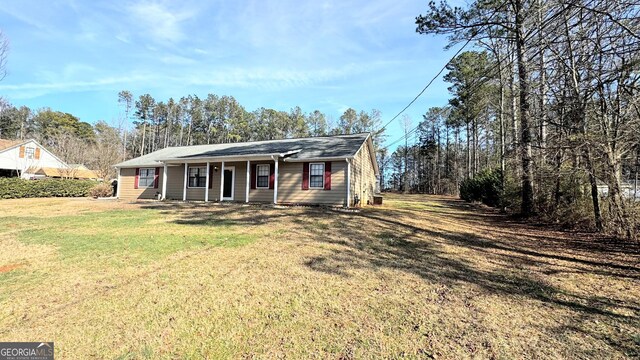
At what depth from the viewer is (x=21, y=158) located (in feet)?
100

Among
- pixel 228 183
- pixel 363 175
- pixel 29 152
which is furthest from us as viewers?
pixel 29 152

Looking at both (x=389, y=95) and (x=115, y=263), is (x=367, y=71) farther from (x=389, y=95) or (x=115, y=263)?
(x=115, y=263)

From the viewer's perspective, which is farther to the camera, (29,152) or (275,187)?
(29,152)

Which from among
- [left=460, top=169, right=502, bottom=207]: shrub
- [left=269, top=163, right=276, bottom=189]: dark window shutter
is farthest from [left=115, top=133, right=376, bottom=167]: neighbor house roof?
[left=460, top=169, right=502, bottom=207]: shrub

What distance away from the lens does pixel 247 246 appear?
20.5ft

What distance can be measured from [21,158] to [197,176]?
2853 centimetres

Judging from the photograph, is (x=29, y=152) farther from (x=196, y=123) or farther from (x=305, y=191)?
(x=305, y=191)

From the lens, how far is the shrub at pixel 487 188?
16.9 metres

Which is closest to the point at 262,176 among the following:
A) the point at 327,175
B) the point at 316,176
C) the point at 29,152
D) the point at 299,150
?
the point at 299,150

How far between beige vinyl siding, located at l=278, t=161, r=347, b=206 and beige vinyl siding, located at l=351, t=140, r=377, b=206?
76 centimetres

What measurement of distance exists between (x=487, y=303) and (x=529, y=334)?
739 millimetres

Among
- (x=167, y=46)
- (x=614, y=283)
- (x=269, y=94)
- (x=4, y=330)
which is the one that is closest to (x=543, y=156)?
(x=614, y=283)

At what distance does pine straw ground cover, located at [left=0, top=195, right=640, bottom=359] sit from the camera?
9.45 feet

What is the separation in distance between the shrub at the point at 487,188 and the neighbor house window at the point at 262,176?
488 inches
